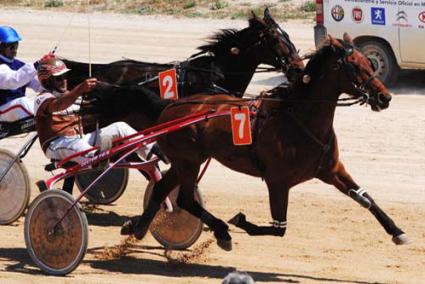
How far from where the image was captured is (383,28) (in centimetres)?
1764

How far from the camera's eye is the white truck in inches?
684

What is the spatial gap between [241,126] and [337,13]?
8.69 meters

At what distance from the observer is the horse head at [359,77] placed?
9234mm

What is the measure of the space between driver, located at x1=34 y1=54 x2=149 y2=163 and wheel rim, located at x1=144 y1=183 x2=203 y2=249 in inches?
31.5

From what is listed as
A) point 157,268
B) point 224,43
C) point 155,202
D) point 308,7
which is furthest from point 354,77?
point 308,7

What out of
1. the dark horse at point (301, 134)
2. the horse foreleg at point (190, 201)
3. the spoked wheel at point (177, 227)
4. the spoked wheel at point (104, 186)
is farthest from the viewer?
the spoked wheel at point (104, 186)

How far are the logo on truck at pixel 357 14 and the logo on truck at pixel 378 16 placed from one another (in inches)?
7.3

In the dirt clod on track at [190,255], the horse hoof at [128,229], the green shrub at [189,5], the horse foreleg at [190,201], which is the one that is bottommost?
the green shrub at [189,5]

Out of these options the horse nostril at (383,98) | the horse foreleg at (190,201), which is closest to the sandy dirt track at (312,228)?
the horse foreleg at (190,201)

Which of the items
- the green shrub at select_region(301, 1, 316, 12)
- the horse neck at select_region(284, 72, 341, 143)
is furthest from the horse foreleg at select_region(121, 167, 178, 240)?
the green shrub at select_region(301, 1, 316, 12)

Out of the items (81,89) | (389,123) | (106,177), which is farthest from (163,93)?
(389,123)

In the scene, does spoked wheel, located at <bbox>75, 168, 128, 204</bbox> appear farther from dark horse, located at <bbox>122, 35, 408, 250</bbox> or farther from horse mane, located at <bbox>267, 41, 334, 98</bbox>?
horse mane, located at <bbox>267, 41, 334, 98</bbox>

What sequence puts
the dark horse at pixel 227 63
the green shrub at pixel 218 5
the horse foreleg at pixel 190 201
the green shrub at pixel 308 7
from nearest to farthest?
the horse foreleg at pixel 190 201
the dark horse at pixel 227 63
the green shrub at pixel 308 7
the green shrub at pixel 218 5

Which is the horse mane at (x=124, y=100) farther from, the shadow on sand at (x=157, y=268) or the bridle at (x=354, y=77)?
the bridle at (x=354, y=77)
